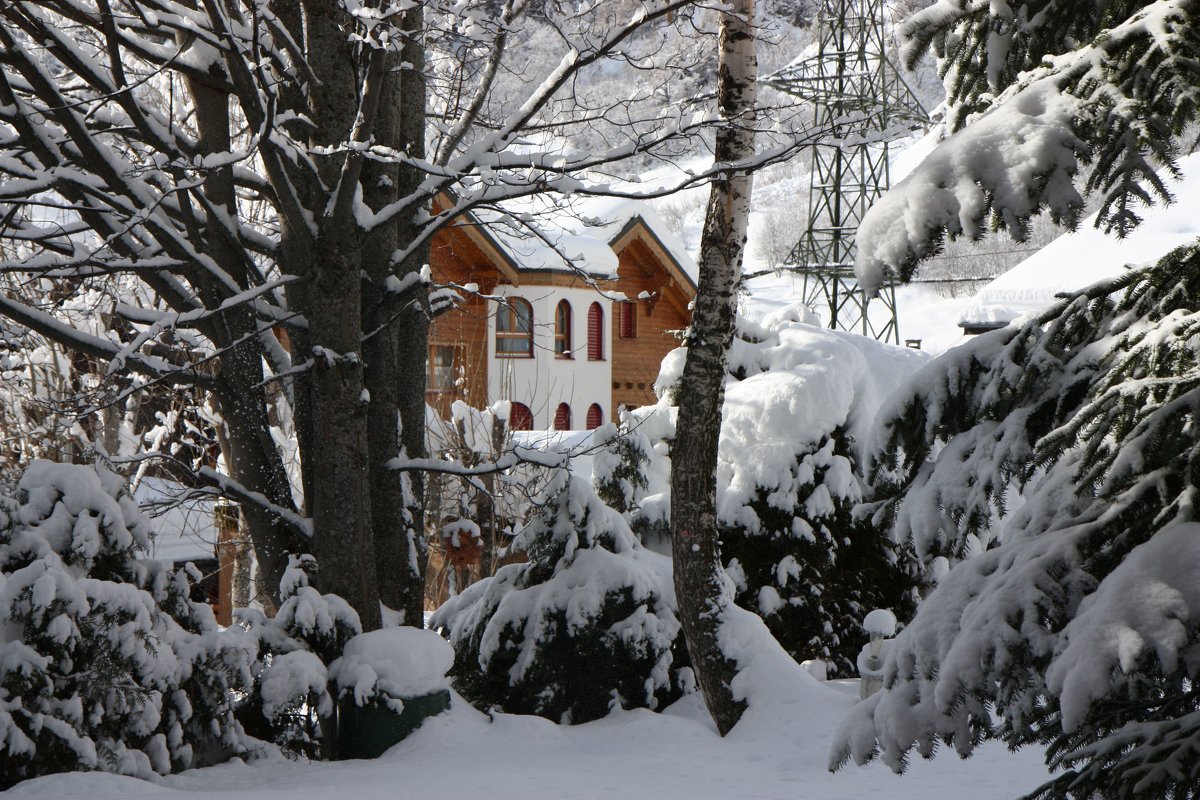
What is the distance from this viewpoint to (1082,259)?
2058 cm

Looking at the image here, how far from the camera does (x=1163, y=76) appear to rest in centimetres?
303

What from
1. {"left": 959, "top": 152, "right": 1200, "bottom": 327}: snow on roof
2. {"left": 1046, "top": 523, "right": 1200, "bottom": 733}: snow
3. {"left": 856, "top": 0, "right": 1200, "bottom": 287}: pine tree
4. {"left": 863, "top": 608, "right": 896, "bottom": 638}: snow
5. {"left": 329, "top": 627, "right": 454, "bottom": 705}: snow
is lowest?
{"left": 863, "top": 608, "right": 896, "bottom": 638}: snow

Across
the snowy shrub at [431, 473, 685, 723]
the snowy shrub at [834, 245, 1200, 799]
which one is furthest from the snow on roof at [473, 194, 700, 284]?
the snowy shrub at [834, 245, 1200, 799]

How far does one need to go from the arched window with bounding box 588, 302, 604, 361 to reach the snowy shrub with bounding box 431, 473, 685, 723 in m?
17.0

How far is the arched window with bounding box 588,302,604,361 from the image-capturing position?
2634 cm

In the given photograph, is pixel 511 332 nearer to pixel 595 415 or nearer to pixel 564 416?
pixel 564 416

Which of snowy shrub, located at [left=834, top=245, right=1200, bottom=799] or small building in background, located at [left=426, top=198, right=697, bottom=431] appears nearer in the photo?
snowy shrub, located at [left=834, top=245, right=1200, bottom=799]

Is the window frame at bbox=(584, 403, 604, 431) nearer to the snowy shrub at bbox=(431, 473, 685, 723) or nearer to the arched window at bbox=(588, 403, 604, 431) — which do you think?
the arched window at bbox=(588, 403, 604, 431)

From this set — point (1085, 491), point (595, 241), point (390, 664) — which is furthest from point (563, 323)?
point (1085, 491)

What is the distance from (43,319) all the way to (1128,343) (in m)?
6.63

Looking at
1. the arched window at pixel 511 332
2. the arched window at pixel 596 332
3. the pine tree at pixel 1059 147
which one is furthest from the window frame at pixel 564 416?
the pine tree at pixel 1059 147

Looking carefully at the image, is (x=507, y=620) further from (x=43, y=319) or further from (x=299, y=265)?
(x=43, y=319)

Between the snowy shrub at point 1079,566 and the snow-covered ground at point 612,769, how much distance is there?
3633mm

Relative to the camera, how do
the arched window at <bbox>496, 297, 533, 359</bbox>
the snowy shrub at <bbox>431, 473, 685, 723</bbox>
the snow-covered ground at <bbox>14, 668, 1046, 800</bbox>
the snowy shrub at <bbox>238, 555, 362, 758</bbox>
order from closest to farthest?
the snow-covered ground at <bbox>14, 668, 1046, 800</bbox> < the snowy shrub at <bbox>238, 555, 362, 758</bbox> < the snowy shrub at <bbox>431, 473, 685, 723</bbox> < the arched window at <bbox>496, 297, 533, 359</bbox>
